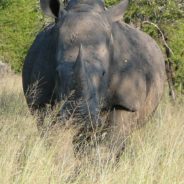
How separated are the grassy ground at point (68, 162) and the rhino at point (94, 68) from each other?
34 centimetres

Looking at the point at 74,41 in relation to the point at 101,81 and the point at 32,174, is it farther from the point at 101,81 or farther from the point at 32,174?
the point at 32,174

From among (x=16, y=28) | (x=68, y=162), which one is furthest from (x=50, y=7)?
(x=16, y=28)

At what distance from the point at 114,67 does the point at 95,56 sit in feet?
2.53

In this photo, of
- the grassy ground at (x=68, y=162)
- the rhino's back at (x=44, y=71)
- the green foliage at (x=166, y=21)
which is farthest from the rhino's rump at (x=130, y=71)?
the green foliage at (x=166, y=21)

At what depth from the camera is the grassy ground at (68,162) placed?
204 inches

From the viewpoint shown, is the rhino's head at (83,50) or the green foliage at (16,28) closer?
the rhino's head at (83,50)

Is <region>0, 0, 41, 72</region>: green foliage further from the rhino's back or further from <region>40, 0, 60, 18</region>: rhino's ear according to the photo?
<region>40, 0, 60, 18</region>: rhino's ear

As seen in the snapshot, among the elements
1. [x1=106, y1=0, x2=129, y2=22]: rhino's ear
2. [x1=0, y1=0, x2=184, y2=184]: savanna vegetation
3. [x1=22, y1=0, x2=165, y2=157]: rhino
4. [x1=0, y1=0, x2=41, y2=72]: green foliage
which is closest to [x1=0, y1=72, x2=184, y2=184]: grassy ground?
[x1=0, y1=0, x2=184, y2=184]: savanna vegetation

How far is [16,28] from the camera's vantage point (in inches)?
824

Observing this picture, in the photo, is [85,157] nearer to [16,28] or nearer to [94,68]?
[94,68]

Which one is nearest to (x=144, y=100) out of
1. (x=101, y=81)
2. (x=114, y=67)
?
(x=114, y=67)

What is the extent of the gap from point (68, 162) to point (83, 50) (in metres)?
1.21

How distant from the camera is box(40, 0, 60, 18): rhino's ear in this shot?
7.22 m

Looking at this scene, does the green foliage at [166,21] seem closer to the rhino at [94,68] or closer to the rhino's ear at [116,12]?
the rhino at [94,68]
